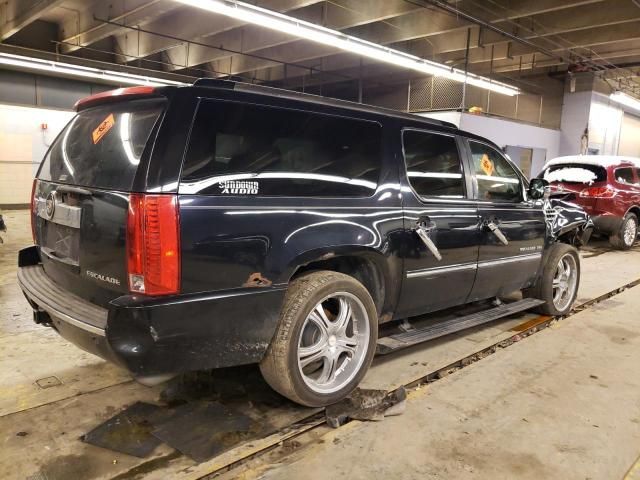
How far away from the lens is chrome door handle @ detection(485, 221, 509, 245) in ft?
12.7

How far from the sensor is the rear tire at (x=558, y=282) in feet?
15.7

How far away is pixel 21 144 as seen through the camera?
1313cm

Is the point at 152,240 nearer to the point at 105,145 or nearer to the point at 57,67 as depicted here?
the point at 105,145

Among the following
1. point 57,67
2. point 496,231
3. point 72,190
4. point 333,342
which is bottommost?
point 333,342

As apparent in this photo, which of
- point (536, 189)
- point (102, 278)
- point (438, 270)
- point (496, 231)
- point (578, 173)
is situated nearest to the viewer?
point (102, 278)

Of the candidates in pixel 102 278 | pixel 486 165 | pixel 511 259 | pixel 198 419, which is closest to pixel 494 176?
pixel 486 165

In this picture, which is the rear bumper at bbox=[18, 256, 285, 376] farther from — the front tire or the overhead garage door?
the overhead garage door

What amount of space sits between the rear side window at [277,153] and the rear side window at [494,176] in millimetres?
1182

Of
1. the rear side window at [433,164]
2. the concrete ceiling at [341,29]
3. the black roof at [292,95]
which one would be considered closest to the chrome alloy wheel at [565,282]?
the rear side window at [433,164]

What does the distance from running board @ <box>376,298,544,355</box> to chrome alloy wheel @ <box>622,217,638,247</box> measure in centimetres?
611

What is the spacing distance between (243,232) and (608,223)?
29.8 ft

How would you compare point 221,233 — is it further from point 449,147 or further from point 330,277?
point 449,147

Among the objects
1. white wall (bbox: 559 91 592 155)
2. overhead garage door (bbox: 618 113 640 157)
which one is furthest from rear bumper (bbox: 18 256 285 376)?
overhead garage door (bbox: 618 113 640 157)

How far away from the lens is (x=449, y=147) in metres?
3.74
